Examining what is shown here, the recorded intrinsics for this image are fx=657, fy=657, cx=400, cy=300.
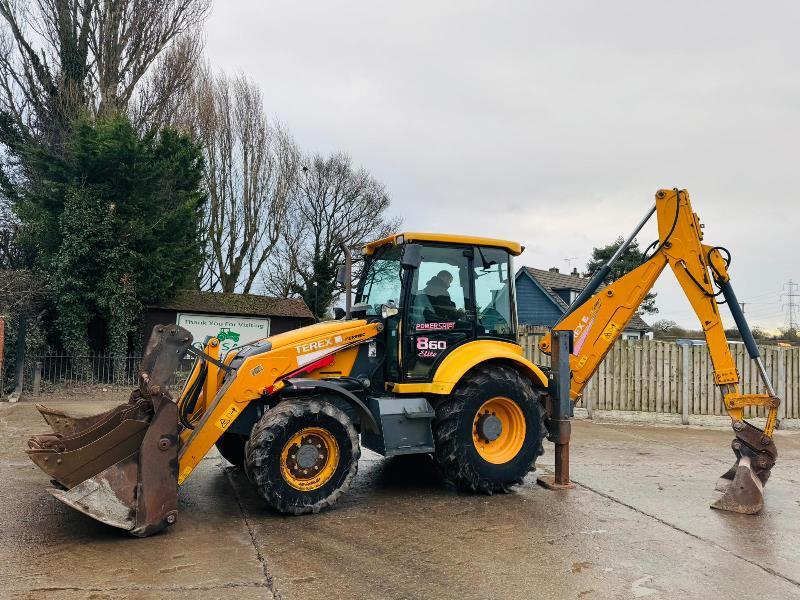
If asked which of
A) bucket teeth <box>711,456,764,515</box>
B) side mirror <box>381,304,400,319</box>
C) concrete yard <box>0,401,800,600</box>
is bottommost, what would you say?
concrete yard <box>0,401,800,600</box>

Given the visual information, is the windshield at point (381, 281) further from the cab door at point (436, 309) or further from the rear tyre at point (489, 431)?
the rear tyre at point (489, 431)

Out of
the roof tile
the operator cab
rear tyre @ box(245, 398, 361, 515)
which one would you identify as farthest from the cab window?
the roof tile

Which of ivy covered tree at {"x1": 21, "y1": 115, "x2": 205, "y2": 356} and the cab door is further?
ivy covered tree at {"x1": 21, "y1": 115, "x2": 205, "y2": 356}

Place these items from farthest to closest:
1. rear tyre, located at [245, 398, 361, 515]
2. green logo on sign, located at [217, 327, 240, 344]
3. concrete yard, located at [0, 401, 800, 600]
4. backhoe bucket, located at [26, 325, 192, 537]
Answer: green logo on sign, located at [217, 327, 240, 344] < rear tyre, located at [245, 398, 361, 515] < backhoe bucket, located at [26, 325, 192, 537] < concrete yard, located at [0, 401, 800, 600]

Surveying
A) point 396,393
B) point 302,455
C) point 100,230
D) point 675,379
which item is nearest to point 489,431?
point 396,393

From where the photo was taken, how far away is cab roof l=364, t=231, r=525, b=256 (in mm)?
6652

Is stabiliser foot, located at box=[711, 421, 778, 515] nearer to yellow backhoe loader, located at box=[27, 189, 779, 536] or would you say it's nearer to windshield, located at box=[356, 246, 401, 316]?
yellow backhoe loader, located at box=[27, 189, 779, 536]

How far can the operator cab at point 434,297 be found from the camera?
21.5ft

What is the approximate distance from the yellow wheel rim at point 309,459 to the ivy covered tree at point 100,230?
13796 mm

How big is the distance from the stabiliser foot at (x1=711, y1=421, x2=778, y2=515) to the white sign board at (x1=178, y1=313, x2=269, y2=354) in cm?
1518

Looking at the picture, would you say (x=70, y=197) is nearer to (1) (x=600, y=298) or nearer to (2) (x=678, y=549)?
(1) (x=600, y=298)

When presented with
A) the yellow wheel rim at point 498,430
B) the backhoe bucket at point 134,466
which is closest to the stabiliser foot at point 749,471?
the yellow wheel rim at point 498,430

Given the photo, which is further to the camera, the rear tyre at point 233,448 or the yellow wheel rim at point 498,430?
the rear tyre at point 233,448

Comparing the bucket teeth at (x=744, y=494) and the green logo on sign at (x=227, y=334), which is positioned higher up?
the green logo on sign at (x=227, y=334)
